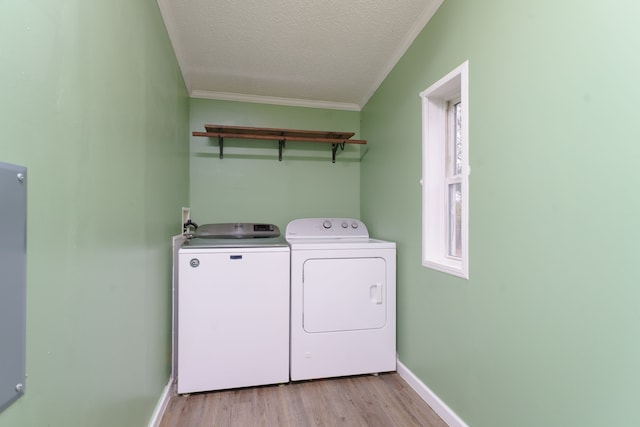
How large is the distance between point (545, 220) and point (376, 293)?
1304mm

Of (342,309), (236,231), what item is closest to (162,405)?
(342,309)

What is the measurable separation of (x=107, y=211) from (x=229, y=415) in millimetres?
1411

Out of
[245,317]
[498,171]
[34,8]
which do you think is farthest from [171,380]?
[498,171]

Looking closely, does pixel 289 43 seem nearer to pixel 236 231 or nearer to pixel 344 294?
pixel 236 231

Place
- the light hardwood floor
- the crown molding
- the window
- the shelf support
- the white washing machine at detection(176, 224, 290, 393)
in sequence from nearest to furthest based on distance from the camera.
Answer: the light hardwood floor
the window
the white washing machine at detection(176, 224, 290, 393)
the crown molding
the shelf support

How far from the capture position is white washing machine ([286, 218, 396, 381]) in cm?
210

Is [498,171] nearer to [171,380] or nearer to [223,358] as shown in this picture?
[223,358]

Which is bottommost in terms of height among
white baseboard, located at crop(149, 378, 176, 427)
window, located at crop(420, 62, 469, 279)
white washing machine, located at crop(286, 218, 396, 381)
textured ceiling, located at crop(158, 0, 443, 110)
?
white baseboard, located at crop(149, 378, 176, 427)

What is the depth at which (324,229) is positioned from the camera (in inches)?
104

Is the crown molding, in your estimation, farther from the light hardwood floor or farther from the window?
the light hardwood floor

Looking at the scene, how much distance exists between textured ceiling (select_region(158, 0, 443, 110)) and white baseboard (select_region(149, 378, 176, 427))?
2.22 meters

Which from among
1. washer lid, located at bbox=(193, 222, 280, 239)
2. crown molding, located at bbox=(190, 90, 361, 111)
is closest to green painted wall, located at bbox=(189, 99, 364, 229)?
crown molding, located at bbox=(190, 90, 361, 111)

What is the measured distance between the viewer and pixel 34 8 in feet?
2.10

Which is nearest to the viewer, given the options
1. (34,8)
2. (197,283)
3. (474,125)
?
(34,8)
